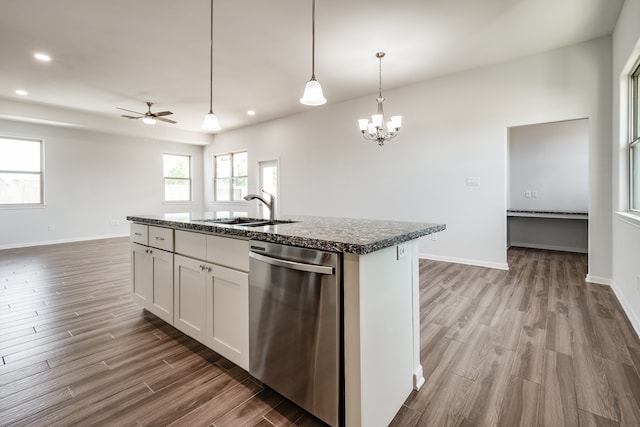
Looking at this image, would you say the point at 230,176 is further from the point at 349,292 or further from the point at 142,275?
the point at 349,292

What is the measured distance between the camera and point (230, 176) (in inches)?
323

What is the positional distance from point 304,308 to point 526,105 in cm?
414

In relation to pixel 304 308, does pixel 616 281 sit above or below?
below

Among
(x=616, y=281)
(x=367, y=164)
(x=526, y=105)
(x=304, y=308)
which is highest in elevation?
(x=526, y=105)

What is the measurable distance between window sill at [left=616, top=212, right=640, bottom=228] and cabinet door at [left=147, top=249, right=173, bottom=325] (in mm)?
3561

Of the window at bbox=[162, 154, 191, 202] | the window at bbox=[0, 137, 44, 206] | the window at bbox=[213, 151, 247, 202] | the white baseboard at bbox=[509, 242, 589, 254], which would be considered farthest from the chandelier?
the window at bbox=[0, 137, 44, 206]

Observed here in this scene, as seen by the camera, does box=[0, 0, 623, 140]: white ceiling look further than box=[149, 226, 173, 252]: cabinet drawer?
Yes

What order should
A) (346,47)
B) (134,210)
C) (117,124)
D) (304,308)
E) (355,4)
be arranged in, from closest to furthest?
(304,308) → (355,4) → (346,47) → (117,124) → (134,210)

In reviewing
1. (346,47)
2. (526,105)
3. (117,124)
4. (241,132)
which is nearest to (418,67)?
(346,47)

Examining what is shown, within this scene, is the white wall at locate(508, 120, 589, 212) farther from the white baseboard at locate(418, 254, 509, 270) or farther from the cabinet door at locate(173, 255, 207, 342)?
the cabinet door at locate(173, 255, 207, 342)

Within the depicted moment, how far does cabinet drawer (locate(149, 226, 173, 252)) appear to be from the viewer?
7.07 ft

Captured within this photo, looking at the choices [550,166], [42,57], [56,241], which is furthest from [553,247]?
[56,241]

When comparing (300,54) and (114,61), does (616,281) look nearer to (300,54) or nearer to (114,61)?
(300,54)

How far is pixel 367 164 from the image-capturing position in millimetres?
5234
